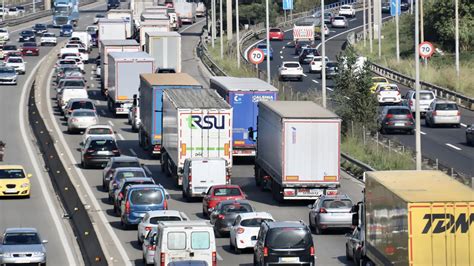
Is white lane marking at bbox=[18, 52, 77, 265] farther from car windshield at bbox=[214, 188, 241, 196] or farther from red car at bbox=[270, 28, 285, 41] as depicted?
red car at bbox=[270, 28, 285, 41]

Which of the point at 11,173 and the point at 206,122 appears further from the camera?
the point at 11,173

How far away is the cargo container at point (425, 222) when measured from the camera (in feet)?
88.4

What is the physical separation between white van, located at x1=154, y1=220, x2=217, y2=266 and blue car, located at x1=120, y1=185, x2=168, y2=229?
9.35m

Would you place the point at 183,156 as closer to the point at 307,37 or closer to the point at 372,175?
the point at 372,175

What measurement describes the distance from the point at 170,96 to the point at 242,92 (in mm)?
3600

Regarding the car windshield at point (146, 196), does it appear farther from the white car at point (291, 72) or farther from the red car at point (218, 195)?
the white car at point (291, 72)

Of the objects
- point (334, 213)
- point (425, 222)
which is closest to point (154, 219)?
point (334, 213)

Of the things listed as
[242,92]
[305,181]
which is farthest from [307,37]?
[305,181]

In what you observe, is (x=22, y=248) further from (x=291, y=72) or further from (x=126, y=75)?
(x=291, y=72)

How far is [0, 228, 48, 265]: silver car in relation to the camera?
1463 inches

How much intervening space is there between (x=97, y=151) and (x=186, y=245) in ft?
82.4

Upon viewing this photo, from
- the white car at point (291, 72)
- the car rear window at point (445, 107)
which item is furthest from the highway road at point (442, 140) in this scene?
the car rear window at point (445, 107)

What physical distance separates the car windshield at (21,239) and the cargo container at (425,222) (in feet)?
38.0

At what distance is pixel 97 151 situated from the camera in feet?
190
